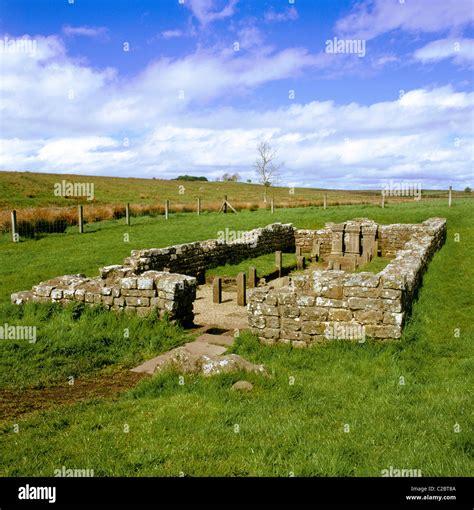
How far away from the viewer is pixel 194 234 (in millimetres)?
23609

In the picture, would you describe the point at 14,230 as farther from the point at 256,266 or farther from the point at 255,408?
the point at 255,408

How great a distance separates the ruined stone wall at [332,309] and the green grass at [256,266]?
7845mm

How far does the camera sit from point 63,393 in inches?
265

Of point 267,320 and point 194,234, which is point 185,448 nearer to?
point 267,320

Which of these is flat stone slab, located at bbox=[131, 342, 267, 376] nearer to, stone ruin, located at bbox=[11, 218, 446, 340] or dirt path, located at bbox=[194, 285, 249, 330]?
stone ruin, located at bbox=[11, 218, 446, 340]

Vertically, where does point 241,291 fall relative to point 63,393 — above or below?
above

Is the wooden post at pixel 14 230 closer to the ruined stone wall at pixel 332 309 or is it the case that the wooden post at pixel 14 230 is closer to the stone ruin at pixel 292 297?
the stone ruin at pixel 292 297

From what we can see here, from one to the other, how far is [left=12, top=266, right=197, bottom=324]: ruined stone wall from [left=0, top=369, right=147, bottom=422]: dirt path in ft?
7.75

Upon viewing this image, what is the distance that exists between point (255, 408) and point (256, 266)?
12.6 m

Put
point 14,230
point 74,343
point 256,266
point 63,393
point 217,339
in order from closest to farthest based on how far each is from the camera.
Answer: point 63,393
point 74,343
point 217,339
point 256,266
point 14,230

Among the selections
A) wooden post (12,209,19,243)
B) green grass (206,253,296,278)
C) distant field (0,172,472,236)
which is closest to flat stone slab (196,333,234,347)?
green grass (206,253,296,278)

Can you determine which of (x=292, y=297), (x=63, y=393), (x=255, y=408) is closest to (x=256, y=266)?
(x=292, y=297)

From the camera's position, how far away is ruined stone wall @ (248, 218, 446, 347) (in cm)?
793
